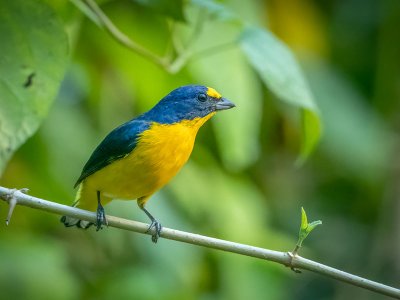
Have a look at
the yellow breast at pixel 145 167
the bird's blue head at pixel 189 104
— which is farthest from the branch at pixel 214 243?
the bird's blue head at pixel 189 104

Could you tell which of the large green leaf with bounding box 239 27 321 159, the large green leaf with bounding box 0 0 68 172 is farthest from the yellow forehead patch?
the large green leaf with bounding box 0 0 68 172

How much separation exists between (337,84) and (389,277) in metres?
1.32

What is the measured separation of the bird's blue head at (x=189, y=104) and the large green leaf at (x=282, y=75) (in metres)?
0.30

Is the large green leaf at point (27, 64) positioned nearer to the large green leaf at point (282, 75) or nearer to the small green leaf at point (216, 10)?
the small green leaf at point (216, 10)

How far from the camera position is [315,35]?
19.2 feet

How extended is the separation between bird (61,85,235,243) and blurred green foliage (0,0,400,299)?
31 cm

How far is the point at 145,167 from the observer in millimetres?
3174

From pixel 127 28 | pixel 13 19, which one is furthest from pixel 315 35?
pixel 13 19

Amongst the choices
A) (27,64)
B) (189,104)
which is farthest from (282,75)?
(27,64)

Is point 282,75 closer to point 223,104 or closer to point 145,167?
point 223,104

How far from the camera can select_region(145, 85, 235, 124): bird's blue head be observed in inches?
132

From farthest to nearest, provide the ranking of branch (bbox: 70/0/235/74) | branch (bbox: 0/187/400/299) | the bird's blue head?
the bird's blue head
branch (bbox: 70/0/235/74)
branch (bbox: 0/187/400/299)

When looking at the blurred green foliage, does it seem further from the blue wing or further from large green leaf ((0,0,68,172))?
the blue wing

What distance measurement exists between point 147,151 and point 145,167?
0.21 feet
